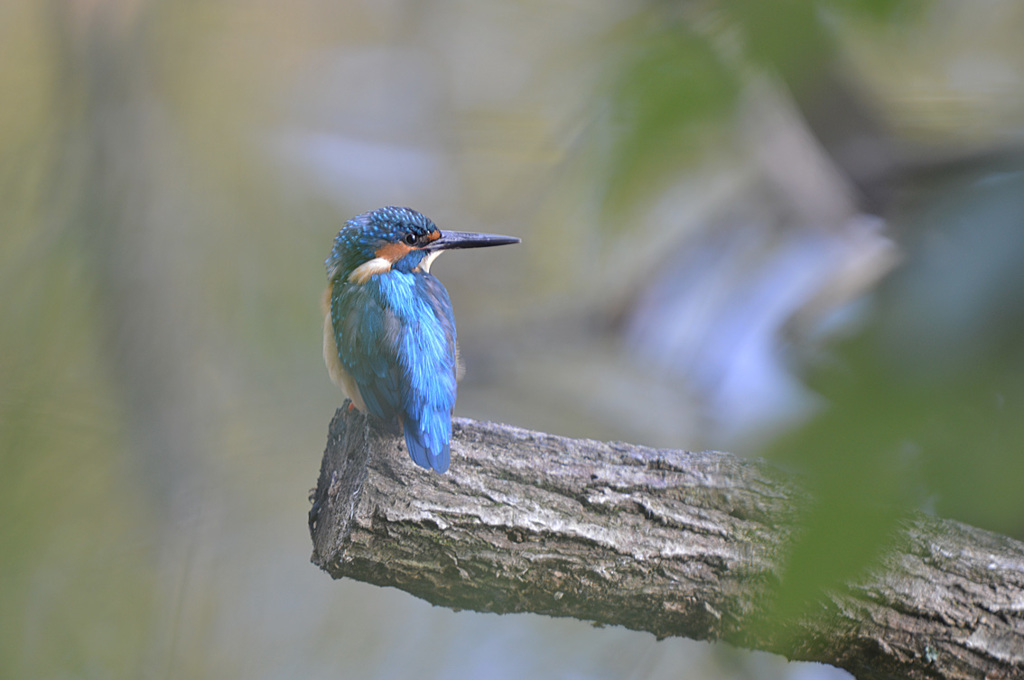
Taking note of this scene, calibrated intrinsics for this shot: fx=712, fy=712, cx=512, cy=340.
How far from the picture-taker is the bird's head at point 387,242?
1.33m

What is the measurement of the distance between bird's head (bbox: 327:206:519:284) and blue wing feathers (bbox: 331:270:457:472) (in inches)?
2.2

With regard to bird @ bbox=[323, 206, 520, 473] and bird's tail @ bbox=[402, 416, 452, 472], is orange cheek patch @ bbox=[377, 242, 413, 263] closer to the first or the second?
bird @ bbox=[323, 206, 520, 473]

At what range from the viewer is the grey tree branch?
89cm

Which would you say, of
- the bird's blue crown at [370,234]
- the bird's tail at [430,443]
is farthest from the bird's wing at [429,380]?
the bird's blue crown at [370,234]

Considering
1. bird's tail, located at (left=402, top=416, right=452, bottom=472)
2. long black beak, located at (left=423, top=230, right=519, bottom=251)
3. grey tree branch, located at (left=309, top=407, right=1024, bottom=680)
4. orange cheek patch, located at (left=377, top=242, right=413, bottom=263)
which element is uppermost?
long black beak, located at (left=423, top=230, right=519, bottom=251)

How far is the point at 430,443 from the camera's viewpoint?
1027 mm

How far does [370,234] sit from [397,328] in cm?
25

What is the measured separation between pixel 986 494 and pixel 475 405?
263cm

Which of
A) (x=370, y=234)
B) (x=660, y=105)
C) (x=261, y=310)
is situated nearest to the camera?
(x=660, y=105)

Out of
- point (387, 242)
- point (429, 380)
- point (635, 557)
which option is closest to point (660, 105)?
point (635, 557)

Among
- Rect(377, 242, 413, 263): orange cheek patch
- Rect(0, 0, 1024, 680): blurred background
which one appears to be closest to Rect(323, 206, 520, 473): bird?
Rect(377, 242, 413, 263): orange cheek patch

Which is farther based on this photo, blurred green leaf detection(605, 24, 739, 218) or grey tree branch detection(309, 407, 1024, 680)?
grey tree branch detection(309, 407, 1024, 680)

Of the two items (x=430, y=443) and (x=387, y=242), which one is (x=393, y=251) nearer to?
(x=387, y=242)

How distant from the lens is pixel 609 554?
0.97 meters
